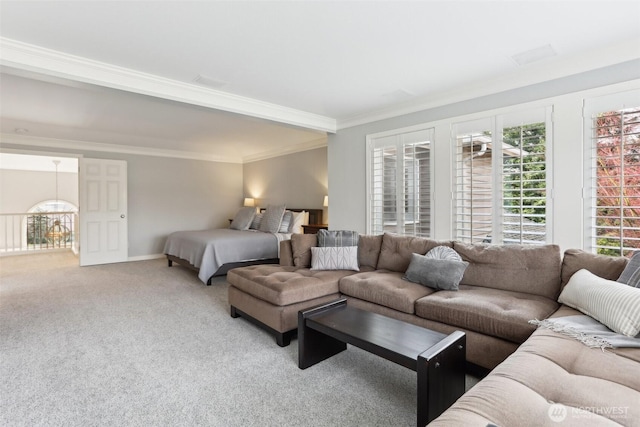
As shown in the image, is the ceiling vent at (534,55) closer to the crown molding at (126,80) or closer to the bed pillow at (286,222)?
the crown molding at (126,80)

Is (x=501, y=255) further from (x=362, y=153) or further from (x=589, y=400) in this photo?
(x=362, y=153)

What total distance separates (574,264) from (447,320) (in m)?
1.05

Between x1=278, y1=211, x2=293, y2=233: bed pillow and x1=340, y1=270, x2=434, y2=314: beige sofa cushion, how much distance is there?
9.57ft

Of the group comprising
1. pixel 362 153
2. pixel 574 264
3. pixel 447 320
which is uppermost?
pixel 362 153

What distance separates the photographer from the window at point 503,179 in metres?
3.09

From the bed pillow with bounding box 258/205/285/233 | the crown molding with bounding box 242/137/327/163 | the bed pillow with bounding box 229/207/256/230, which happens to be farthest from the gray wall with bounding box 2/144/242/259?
the bed pillow with bounding box 258/205/285/233

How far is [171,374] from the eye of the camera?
7.36 feet

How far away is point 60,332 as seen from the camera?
Result: 118 inches

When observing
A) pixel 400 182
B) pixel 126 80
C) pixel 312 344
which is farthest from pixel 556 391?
pixel 126 80

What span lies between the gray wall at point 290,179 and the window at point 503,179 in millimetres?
2920

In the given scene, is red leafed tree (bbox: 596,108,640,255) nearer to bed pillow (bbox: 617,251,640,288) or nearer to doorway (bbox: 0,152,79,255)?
bed pillow (bbox: 617,251,640,288)

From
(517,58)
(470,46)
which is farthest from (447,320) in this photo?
(517,58)

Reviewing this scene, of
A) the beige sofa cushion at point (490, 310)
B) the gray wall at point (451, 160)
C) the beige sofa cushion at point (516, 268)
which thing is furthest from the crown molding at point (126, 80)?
the beige sofa cushion at point (490, 310)

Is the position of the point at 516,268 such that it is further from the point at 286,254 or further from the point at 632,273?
the point at 286,254
